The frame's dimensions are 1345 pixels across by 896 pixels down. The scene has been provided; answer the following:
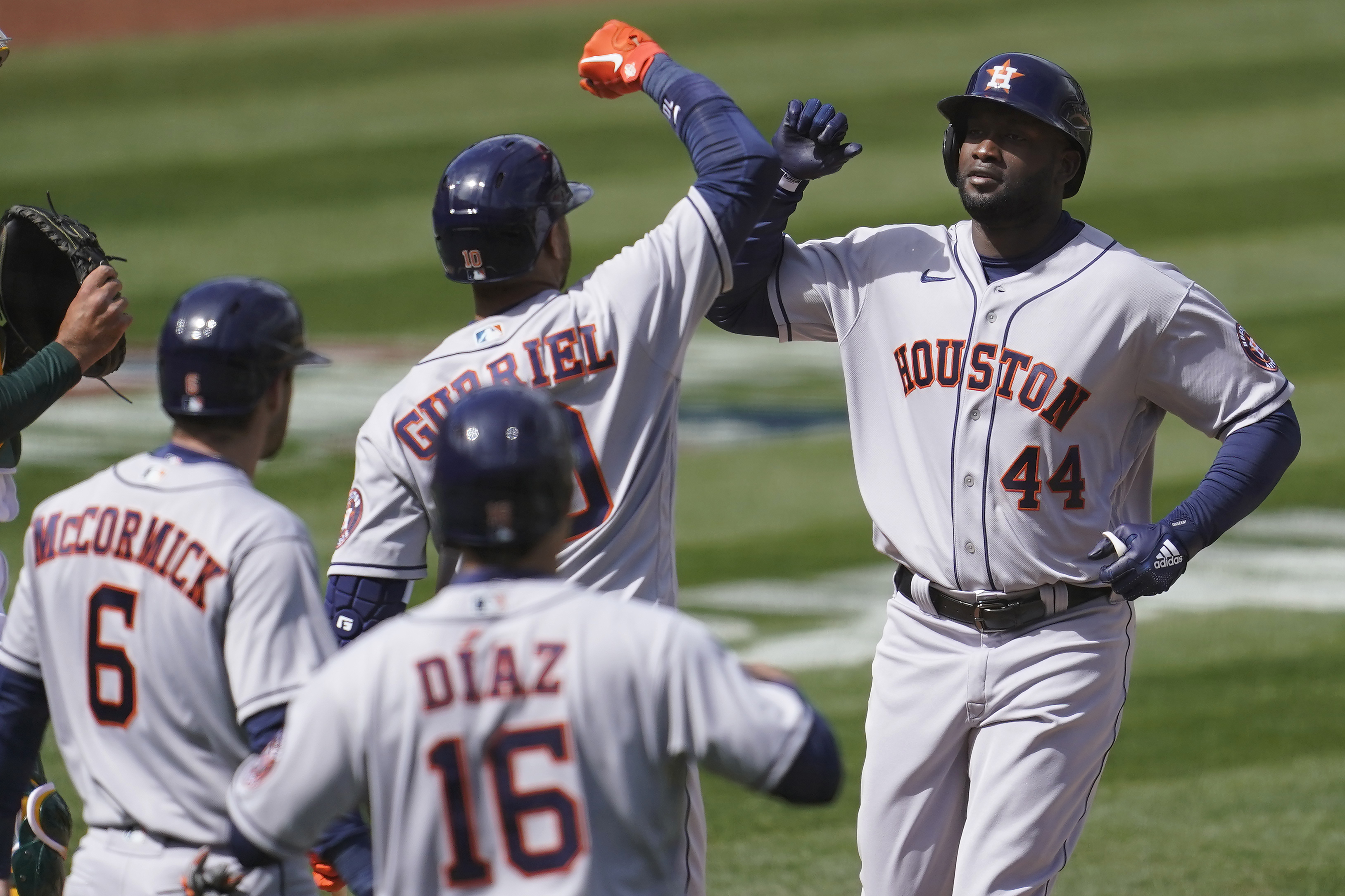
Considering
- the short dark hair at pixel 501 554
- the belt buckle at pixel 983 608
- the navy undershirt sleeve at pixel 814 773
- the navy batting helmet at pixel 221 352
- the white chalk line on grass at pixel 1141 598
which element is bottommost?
the white chalk line on grass at pixel 1141 598

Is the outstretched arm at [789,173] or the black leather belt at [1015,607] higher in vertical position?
the outstretched arm at [789,173]

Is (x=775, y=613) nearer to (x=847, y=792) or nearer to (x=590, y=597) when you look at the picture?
(x=847, y=792)

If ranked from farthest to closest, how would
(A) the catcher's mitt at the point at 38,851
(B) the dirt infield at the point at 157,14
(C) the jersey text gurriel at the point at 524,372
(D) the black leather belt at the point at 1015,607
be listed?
1. (B) the dirt infield at the point at 157,14
2. (A) the catcher's mitt at the point at 38,851
3. (D) the black leather belt at the point at 1015,607
4. (C) the jersey text gurriel at the point at 524,372

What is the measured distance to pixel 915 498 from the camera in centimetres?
432

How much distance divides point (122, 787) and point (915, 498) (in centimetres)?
204

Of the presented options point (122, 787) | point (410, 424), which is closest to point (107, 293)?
point (410, 424)

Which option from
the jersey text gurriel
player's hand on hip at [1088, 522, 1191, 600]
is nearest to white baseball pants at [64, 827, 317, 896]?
the jersey text gurriel

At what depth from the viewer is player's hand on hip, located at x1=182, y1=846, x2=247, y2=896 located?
2982mm

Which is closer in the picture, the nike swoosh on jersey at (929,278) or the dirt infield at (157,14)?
the nike swoosh on jersey at (929,278)

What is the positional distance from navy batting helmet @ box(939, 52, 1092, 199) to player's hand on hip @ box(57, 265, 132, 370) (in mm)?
1952

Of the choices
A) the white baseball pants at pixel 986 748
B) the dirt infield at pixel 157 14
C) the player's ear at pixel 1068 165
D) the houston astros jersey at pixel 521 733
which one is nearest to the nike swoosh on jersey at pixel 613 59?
the player's ear at pixel 1068 165

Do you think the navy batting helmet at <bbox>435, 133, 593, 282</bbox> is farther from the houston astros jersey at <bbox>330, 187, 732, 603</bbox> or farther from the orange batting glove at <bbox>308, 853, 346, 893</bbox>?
the orange batting glove at <bbox>308, 853, 346, 893</bbox>

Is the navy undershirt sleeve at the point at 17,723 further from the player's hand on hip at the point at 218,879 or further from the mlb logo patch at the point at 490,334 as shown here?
the mlb logo patch at the point at 490,334

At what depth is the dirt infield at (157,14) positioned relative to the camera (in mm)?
22266
